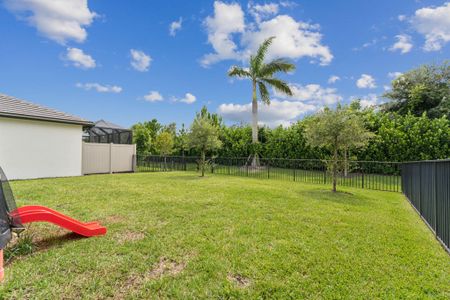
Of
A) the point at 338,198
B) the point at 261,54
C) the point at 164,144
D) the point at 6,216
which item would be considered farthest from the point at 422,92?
the point at 6,216

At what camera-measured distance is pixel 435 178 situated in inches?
141

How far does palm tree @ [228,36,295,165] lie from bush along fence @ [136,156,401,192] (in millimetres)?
2045

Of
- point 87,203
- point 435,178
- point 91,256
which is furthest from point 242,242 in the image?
point 87,203

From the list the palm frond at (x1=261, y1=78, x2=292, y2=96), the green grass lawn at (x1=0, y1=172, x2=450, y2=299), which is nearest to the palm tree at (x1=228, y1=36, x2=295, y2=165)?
the palm frond at (x1=261, y1=78, x2=292, y2=96)

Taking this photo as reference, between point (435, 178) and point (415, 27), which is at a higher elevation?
point (415, 27)

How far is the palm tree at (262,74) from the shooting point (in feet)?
48.5

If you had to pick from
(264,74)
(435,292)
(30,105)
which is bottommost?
(435,292)

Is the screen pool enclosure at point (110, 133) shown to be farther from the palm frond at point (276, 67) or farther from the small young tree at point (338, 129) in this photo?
the small young tree at point (338, 129)

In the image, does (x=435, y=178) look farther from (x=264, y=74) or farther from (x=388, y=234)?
(x=264, y=74)

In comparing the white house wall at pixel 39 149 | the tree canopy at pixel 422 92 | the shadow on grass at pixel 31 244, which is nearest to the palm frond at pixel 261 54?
the tree canopy at pixel 422 92

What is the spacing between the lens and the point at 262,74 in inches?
587

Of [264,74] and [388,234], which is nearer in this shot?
[388,234]

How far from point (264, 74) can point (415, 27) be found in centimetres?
752

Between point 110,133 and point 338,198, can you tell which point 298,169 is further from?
point 110,133
